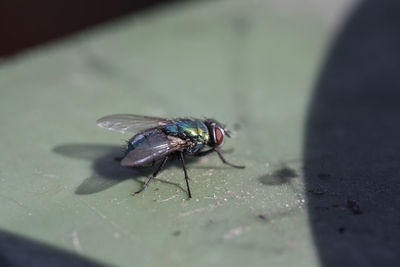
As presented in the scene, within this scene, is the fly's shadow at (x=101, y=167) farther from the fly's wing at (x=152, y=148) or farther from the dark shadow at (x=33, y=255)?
the dark shadow at (x=33, y=255)

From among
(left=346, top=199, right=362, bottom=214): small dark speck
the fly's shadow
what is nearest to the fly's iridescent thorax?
the fly's shadow

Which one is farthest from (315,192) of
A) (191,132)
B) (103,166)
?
(103,166)

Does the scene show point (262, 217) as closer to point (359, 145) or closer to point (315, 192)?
point (315, 192)

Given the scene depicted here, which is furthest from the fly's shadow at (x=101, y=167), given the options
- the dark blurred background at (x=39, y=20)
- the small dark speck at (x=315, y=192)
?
the dark blurred background at (x=39, y=20)

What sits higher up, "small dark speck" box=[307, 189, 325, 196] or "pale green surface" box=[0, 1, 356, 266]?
"pale green surface" box=[0, 1, 356, 266]

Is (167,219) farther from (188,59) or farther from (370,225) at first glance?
(188,59)

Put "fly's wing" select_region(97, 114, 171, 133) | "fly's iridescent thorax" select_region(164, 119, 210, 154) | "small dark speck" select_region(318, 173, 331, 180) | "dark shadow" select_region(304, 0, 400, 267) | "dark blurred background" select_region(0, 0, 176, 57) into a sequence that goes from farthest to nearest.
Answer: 1. "dark blurred background" select_region(0, 0, 176, 57)
2. "fly's wing" select_region(97, 114, 171, 133)
3. "fly's iridescent thorax" select_region(164, 119, 210, 154)
4. "small dark speck" select_region(318, 173, 331, 180)
5. "dark shadow" select_region(304, 0, 400, 267)

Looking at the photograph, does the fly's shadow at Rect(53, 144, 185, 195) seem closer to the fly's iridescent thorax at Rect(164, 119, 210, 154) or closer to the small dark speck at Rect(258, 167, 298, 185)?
the fly's iridescent thorax at Rect(164, 119, 210, 154)

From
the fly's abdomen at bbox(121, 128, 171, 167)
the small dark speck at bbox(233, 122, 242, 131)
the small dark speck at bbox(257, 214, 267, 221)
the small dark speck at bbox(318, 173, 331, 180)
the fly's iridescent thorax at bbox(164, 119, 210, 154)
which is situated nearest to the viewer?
the small dark speck at bbox(257, 214, 267, 221)
